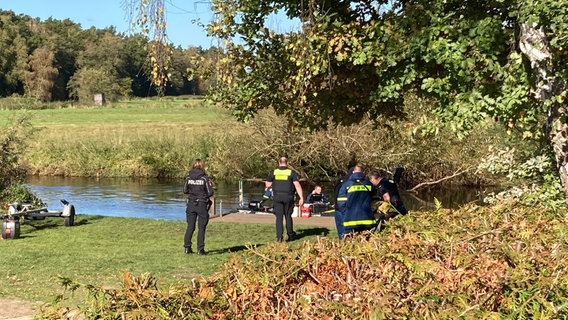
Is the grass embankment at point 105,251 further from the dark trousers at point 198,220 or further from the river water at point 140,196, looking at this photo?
the river water at point 140,196

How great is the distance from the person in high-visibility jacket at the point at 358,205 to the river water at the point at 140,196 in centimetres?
1337

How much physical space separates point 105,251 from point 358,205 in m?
5.22

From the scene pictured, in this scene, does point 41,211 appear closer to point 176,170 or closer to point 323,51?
point 323,51

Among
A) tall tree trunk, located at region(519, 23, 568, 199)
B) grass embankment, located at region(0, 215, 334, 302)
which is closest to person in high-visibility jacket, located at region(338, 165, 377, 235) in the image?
grass embankment, located at region(0, 215, 334, 302)

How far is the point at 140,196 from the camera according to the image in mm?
29891

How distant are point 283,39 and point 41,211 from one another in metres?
7.99

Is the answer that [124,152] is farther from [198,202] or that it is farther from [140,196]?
[198,202]

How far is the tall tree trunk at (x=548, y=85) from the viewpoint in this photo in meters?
7.75

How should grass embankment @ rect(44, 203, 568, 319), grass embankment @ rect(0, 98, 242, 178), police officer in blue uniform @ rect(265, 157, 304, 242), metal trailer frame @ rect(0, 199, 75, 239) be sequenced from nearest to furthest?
grass embankment @ rect(44, 203, 568, 319) < police officer in blue uniform @ rect(265, 157, 304, 242) < metal trailer frame @ rect(0, 199, 75, 239) < grass embankment @ rect(0, 98, 242, 178)

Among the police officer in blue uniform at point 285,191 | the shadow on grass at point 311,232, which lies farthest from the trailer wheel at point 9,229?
the shadow on grass at point 311,232

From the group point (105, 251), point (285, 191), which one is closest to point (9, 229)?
point (105, 251)

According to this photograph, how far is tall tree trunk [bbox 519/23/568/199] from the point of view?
7754 mm

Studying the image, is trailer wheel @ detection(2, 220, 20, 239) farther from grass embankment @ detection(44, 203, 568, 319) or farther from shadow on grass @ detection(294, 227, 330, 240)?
grass embankment @ detection(44, 203, 568, 319)

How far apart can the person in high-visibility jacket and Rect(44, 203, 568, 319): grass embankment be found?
579 cm
